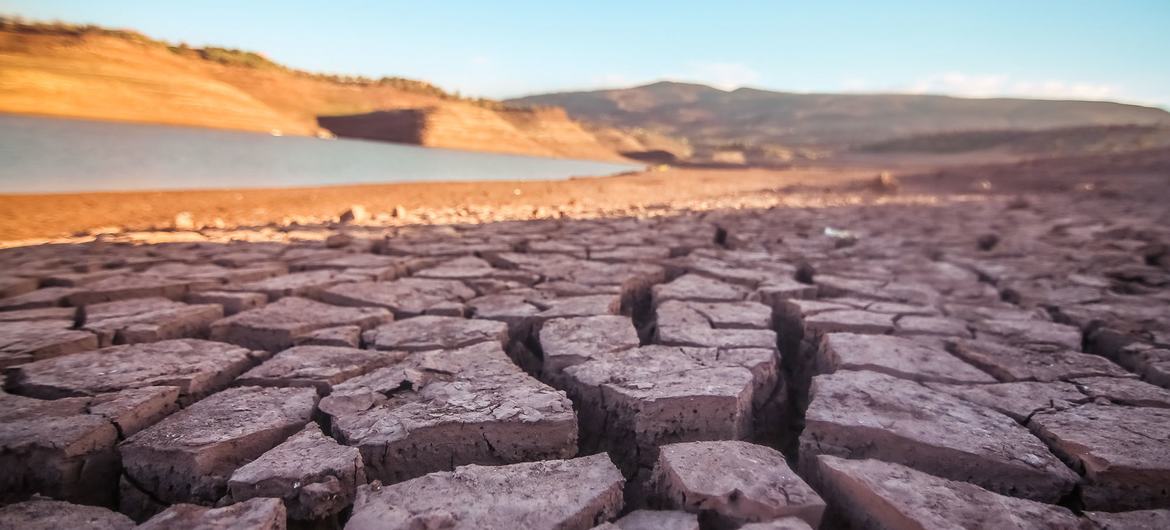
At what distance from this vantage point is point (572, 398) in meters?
1.44

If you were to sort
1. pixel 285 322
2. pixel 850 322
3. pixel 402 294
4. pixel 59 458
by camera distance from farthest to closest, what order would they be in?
pixel 402 294
pixel 850 322
pixel 285 322
pixel 59 458

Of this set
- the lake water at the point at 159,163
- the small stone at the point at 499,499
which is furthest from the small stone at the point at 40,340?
the lake water at the point at 159,163

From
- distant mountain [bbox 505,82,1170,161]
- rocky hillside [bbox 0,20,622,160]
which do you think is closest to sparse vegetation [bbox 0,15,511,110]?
rocky hillside [bbox 0,20,622,160]

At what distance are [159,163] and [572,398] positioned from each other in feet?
38.1

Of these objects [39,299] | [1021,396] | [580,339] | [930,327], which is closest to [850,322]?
[930,327]

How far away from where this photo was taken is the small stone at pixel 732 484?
3.09ft

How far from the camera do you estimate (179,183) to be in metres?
8.47

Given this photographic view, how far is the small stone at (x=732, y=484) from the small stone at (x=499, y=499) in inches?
4.0

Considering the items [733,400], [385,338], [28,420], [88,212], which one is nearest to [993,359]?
[733,400]

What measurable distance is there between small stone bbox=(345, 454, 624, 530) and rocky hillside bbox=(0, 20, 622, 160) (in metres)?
22.1

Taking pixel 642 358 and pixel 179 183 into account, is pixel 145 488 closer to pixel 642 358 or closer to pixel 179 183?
pixel 642 358

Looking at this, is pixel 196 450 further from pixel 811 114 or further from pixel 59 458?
pixel 811 114

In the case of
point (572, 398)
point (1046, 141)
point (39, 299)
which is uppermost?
point (1046, 141)

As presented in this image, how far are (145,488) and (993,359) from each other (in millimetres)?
2062
